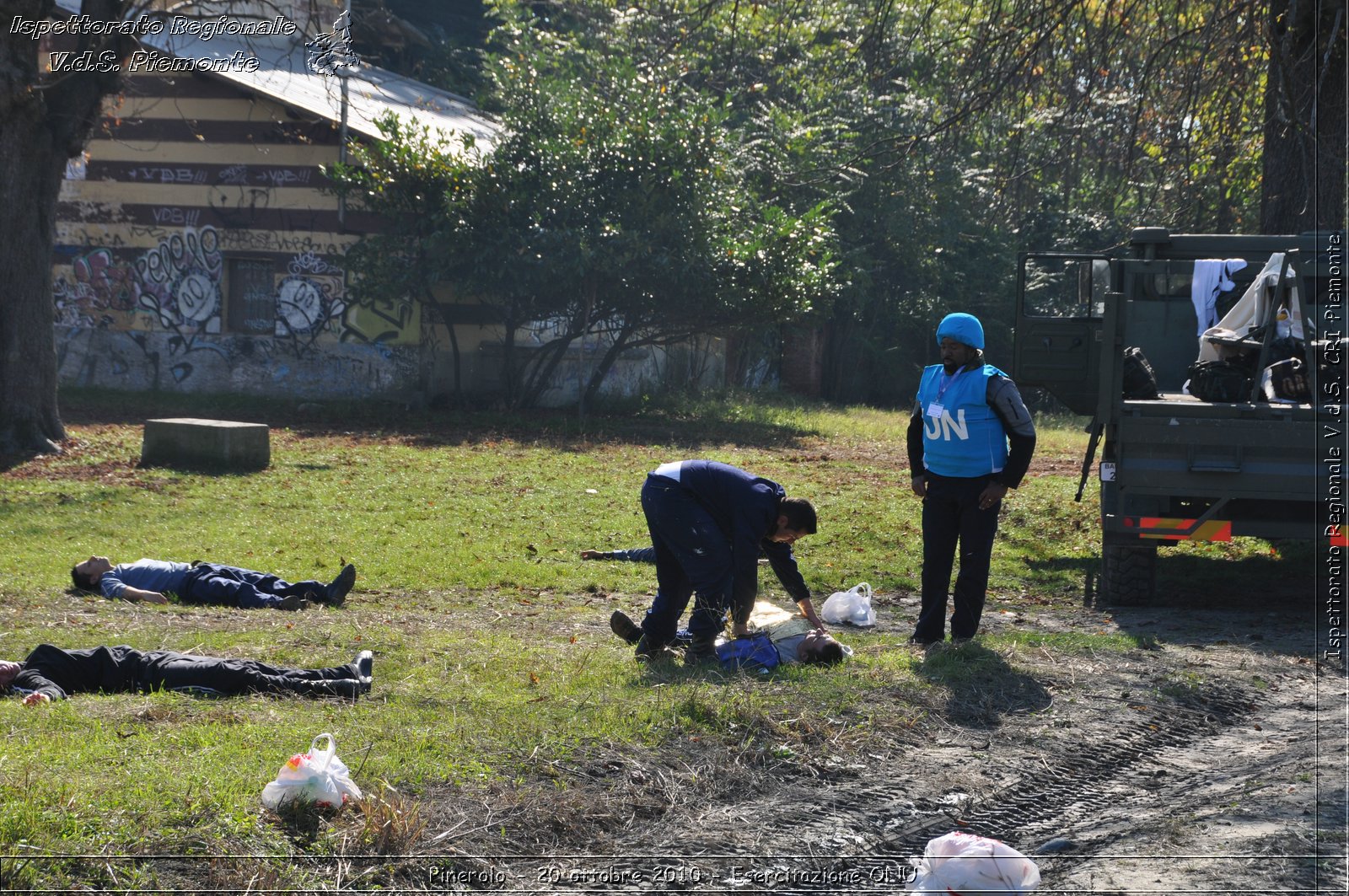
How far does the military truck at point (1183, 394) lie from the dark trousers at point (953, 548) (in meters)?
1.89

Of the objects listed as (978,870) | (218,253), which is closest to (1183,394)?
(978,870)

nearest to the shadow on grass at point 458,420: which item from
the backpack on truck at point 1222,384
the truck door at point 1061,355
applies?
the truck door at point 1061,355

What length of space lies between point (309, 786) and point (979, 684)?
3394 mm

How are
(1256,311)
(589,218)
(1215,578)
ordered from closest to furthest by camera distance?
(1256,311) < (1215,578) < (589,218)

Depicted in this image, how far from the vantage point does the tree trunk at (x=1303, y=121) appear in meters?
11.1

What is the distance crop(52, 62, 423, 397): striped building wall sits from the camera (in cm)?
2267

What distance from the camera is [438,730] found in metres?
5.15

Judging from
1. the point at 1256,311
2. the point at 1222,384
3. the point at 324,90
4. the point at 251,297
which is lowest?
the point at 1222,384

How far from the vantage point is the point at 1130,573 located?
8992 mm

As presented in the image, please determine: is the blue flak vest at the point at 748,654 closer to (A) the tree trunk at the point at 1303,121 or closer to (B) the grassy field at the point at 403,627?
(B) the grassy field at the point at 403,627

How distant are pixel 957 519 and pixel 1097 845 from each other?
9.49 ft

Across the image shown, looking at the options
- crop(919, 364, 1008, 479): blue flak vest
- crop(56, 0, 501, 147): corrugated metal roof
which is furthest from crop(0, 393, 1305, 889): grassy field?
crop(56, 0, 501, 147): corrugated metal roof

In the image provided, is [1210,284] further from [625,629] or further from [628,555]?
[625,629]

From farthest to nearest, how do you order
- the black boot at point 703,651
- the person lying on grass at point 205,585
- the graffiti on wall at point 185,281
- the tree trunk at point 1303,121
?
1. the graffiti on wall at point 185,281
2. the tree trunk at point 1303,121
3. the person lying on grass at point 205,585
4. the black boot at point 703,651
